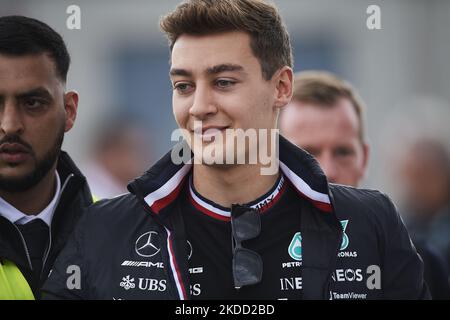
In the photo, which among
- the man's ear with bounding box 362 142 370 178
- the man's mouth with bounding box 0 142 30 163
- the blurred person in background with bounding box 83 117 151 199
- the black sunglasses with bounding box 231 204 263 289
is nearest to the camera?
the black sunglasses with bounding box 231 204 263 289

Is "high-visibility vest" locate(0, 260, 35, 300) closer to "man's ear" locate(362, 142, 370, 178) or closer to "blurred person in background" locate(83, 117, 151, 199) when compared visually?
"man's ear" locate(362, 142, 370, 178)

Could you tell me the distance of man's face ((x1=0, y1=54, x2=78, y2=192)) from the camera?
3.91 meters

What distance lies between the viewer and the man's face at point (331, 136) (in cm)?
508

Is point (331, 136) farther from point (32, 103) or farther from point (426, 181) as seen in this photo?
point (32, 103)

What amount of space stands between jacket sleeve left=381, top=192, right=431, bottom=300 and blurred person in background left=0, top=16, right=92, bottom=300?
126cm

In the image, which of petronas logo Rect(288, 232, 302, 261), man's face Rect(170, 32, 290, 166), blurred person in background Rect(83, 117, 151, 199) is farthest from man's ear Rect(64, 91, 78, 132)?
blurred person in background Rect(83, 117, 151, 199)

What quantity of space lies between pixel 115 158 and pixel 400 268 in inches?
164

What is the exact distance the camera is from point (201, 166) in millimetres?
3832

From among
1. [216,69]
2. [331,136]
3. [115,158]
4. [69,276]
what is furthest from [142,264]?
[115,158]

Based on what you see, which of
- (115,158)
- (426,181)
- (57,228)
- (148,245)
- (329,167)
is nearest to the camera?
(148,245)

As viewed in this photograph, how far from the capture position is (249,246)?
3.68 meters

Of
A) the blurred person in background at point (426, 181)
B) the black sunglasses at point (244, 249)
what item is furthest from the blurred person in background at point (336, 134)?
the black sunglasses at point (244, 249)

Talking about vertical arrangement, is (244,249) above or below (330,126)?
below
